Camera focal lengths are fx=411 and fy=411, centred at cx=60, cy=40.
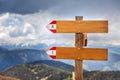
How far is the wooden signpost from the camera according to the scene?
5.98 metres

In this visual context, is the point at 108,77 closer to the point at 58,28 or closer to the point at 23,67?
the point at 23,67

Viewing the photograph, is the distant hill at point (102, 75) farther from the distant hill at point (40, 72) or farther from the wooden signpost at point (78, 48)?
the wooden signpost at point (78, 48)

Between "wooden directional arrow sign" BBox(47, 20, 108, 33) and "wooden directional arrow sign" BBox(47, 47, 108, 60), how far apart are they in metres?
0.28

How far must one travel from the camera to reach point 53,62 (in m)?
11.2

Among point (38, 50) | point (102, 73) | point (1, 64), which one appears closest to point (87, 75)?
point (102, 73)

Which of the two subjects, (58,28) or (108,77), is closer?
(58,28)

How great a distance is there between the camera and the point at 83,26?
5984mm

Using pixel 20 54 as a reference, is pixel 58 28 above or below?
above

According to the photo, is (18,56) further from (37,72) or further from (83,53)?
(83,53)

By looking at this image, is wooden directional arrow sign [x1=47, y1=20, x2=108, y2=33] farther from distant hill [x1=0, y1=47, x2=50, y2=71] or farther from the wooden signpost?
distant hill [x1=0, y1=47, x2=50, y2=71]

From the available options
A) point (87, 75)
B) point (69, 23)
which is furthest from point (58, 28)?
point (87, 75)

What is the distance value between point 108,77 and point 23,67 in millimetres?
2332

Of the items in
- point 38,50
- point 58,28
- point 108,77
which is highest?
point 58,28

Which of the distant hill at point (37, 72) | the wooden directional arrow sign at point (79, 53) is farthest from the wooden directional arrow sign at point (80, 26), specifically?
the distant hill at point (37, 72)
